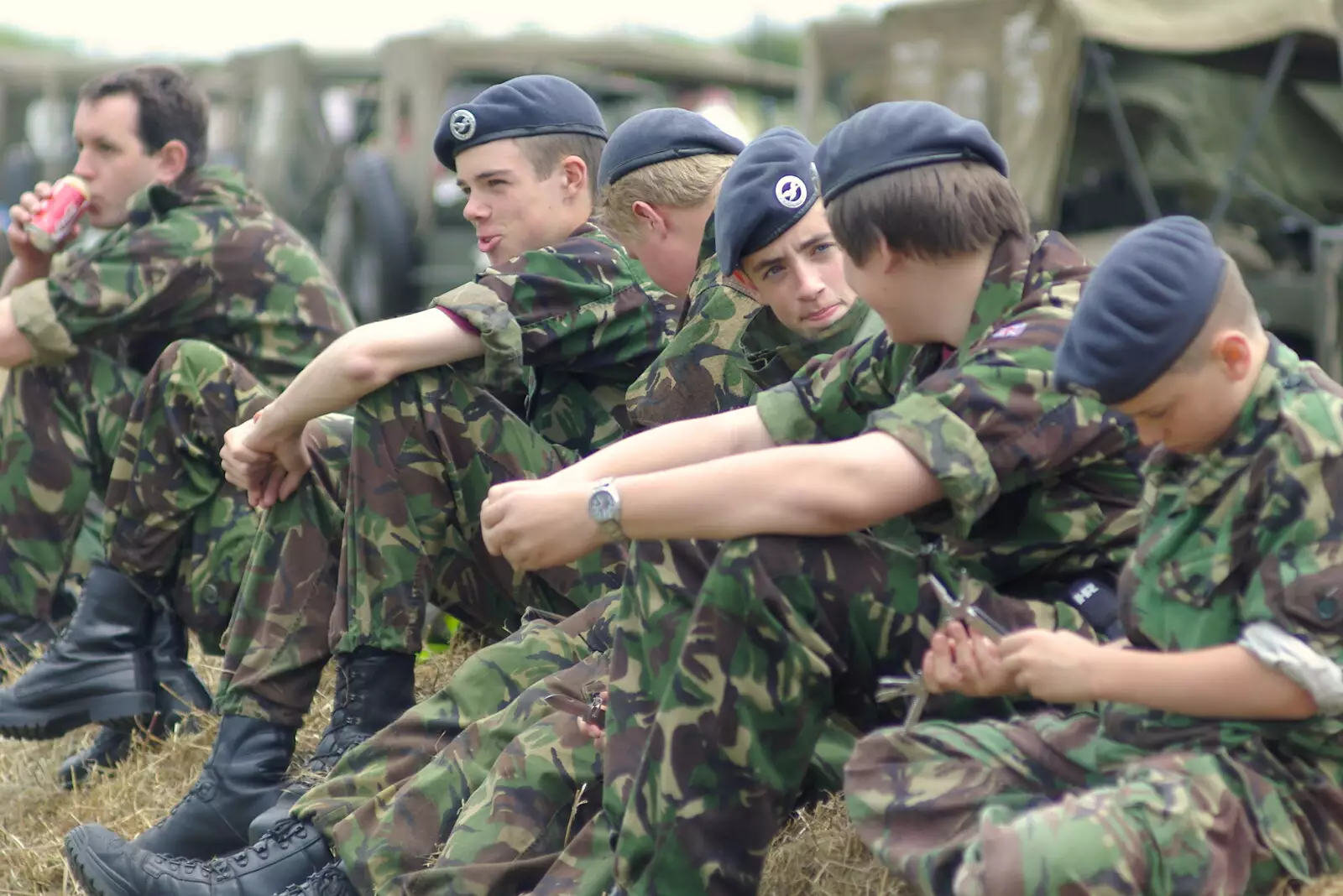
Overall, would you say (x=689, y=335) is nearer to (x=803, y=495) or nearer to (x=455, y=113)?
(x=455, y=113)

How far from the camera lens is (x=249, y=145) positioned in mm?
14914

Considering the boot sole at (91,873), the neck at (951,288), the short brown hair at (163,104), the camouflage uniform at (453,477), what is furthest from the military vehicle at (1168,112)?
the boot sole at (91,873)

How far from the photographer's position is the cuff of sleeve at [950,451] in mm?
2633

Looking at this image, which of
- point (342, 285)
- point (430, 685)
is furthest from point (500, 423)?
point (342, 285)

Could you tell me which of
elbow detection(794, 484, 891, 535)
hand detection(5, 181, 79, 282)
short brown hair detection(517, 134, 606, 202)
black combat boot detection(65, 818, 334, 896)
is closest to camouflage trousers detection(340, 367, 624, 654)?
black combat boot detection(65, 818, 334, 896)

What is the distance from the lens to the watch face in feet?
9.25

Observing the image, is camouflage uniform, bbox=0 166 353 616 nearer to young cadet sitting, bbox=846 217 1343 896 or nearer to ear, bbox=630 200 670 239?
ear, bbox=630 200 670 239

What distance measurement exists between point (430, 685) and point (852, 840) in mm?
1525

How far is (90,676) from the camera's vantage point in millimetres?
4648

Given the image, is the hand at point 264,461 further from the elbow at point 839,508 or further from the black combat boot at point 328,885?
the elbow at point 839,508

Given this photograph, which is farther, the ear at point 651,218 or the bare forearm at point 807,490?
the ear at point 651,218

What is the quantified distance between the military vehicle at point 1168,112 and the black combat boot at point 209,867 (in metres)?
6.70

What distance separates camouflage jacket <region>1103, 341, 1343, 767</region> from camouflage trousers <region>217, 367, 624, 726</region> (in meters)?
1.68

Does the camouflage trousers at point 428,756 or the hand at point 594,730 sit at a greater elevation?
the hand at point 594,730
